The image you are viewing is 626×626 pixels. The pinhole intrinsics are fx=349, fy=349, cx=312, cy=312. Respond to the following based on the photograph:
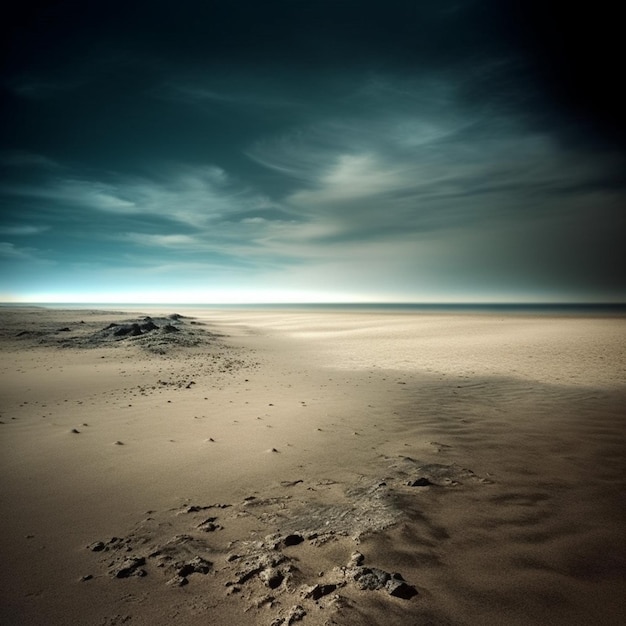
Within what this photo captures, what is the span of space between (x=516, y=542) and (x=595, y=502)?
1.61 meters

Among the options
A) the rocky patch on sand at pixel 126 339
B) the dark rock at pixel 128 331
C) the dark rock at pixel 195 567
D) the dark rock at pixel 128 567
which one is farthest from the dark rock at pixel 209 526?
the dark rock at pixel 128 331

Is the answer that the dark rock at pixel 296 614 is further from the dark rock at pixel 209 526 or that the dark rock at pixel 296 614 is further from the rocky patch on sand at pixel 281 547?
the dark rock at pixel 209 526

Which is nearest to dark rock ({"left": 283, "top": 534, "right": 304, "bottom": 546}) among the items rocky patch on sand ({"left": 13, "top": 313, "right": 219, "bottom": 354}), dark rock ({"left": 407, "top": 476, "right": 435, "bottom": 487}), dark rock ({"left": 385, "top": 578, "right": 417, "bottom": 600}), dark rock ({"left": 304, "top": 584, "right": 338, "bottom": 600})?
dark rock ({"left": 304, "top": 584, "right": 338, "bottom": 600})

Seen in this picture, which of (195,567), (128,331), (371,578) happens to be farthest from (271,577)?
(128,331)

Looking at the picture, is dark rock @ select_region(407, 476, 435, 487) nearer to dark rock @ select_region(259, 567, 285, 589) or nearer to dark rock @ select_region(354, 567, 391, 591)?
dark rock @ select_region(354, 567, 391, 591)

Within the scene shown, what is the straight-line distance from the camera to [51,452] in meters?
5.98

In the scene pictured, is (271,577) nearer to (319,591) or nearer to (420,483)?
(319,591)

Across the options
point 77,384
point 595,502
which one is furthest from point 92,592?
point 77,384

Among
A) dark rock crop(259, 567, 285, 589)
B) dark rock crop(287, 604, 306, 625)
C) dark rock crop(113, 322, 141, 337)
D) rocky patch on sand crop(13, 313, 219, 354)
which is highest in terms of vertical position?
dark rock crop(113, 322, 141, 337)

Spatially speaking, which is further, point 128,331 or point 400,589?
point 128,331

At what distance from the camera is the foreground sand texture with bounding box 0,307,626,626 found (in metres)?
2.77

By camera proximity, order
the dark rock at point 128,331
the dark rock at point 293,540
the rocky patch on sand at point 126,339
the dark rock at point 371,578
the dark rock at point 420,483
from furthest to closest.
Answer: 1. the dark rock at point 128,331
2. the rocky patch on sand at point 126,339
3. the dark rock at point 420,483
4. the dark rock at point 293,540
5. the dark rock at point 371,578

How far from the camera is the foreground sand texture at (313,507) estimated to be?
2.77 m

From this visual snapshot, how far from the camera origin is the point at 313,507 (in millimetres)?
4227
